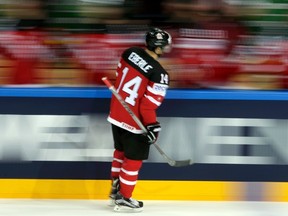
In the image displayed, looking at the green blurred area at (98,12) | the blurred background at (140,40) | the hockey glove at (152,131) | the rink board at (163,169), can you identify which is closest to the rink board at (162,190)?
the rink board at (163,169)

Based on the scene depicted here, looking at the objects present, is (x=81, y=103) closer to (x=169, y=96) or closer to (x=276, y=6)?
(x=169, y=96)

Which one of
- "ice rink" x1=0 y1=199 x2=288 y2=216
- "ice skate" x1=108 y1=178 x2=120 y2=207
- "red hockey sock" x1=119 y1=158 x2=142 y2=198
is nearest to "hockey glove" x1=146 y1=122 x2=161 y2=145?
"red hockey sock" x1=119 y1=158 x2=142 y2=198

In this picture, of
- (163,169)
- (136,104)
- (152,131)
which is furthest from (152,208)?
(136,104)

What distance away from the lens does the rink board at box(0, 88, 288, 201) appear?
6.36 meters

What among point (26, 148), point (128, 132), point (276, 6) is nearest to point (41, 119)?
point (26, 148)

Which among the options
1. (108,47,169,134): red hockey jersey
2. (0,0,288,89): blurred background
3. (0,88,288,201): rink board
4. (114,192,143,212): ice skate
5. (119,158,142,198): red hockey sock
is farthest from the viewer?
(0,0,288,89): blurred background

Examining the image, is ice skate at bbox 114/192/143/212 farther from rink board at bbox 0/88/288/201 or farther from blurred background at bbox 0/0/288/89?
blurred background at bbox 0/0/288/89

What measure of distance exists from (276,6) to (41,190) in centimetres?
216

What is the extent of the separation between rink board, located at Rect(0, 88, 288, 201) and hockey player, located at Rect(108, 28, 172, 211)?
30 centimetres

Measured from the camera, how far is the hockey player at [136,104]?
593 cm

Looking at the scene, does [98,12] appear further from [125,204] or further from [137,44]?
[125,204]

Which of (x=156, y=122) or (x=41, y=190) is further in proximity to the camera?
(x=41, y=190)

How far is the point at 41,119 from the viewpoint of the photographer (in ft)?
20.9

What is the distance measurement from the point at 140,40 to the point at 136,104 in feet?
2.22
